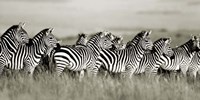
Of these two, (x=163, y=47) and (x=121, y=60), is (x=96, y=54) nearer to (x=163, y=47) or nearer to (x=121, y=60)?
(x=121, y=60)

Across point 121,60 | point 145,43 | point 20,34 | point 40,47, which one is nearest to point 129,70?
point 121,60

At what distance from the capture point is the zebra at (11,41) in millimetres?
13174

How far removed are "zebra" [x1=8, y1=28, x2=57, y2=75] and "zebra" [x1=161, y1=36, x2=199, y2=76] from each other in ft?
15.1

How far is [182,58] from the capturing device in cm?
1728

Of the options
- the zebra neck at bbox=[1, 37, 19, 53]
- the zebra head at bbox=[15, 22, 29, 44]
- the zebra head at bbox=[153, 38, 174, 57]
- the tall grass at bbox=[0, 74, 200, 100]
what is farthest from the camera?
the zebra head at bbox=[153, 38, 174, 57]

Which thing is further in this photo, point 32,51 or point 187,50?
point 187,50

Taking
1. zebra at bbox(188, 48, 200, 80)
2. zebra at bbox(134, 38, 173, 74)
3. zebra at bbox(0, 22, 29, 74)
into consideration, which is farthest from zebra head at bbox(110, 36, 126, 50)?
zebra at bbox(188, 48, 200, 80)

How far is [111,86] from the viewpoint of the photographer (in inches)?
363

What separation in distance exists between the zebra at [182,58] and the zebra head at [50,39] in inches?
179

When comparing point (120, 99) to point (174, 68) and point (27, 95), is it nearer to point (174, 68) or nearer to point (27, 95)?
point (27, 95)

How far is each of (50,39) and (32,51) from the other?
67 cm

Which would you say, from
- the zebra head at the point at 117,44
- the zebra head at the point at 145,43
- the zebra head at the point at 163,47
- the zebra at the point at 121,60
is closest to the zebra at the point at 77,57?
the zebra at the point at 121,60

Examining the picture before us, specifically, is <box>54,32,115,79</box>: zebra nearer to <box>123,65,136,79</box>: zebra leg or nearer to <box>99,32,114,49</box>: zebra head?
<box>99,32,114,49</box>: zebra head

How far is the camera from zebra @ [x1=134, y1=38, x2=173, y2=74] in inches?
627
